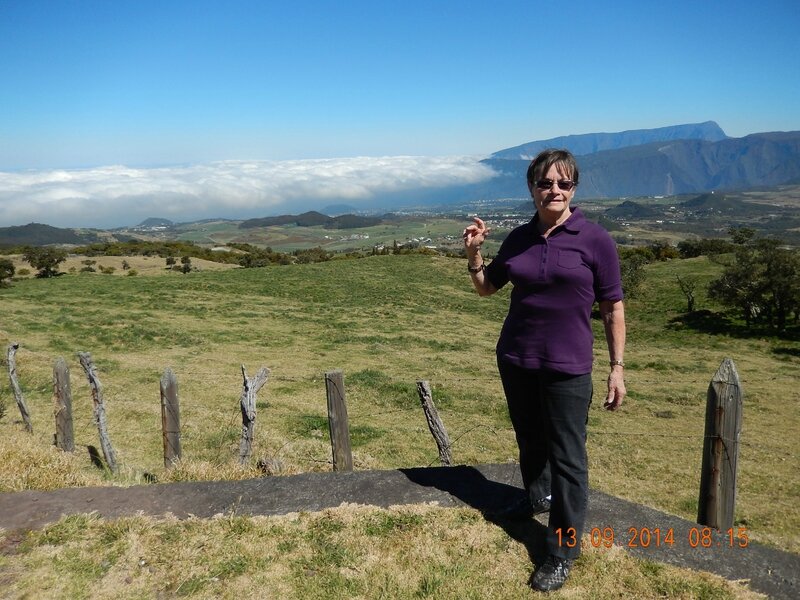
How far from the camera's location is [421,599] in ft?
12.8

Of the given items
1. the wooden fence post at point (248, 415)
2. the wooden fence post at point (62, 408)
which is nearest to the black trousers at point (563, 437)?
the wooden fence post at point (248, 415)

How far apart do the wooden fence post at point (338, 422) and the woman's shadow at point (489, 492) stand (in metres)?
1.21

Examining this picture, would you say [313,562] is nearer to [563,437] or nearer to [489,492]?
[489,492]

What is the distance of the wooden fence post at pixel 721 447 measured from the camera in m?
4.49

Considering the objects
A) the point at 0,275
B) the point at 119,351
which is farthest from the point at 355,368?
the point at 0,275

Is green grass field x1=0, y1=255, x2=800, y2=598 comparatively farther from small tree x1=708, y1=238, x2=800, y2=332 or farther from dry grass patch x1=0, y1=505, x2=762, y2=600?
small tree x1=708, y1=238, x2=800, y2=332

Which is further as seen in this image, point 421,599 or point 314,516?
point 314,516

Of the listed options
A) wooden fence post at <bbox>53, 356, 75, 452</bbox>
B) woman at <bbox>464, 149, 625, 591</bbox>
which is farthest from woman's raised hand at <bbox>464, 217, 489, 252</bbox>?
wooden fence post at <bbox>53, 356, 75, 452</bbox>

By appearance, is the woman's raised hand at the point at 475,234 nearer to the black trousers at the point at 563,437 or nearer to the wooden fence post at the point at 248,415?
the black trousers at the point at 563,437

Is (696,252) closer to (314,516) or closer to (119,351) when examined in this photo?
(119,351)

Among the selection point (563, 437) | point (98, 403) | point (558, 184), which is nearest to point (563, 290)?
point (558, 184)

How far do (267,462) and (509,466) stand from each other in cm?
312

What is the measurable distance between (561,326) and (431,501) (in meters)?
2.41

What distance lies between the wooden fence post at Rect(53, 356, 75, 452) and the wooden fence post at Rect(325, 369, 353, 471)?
4869 millimetres
